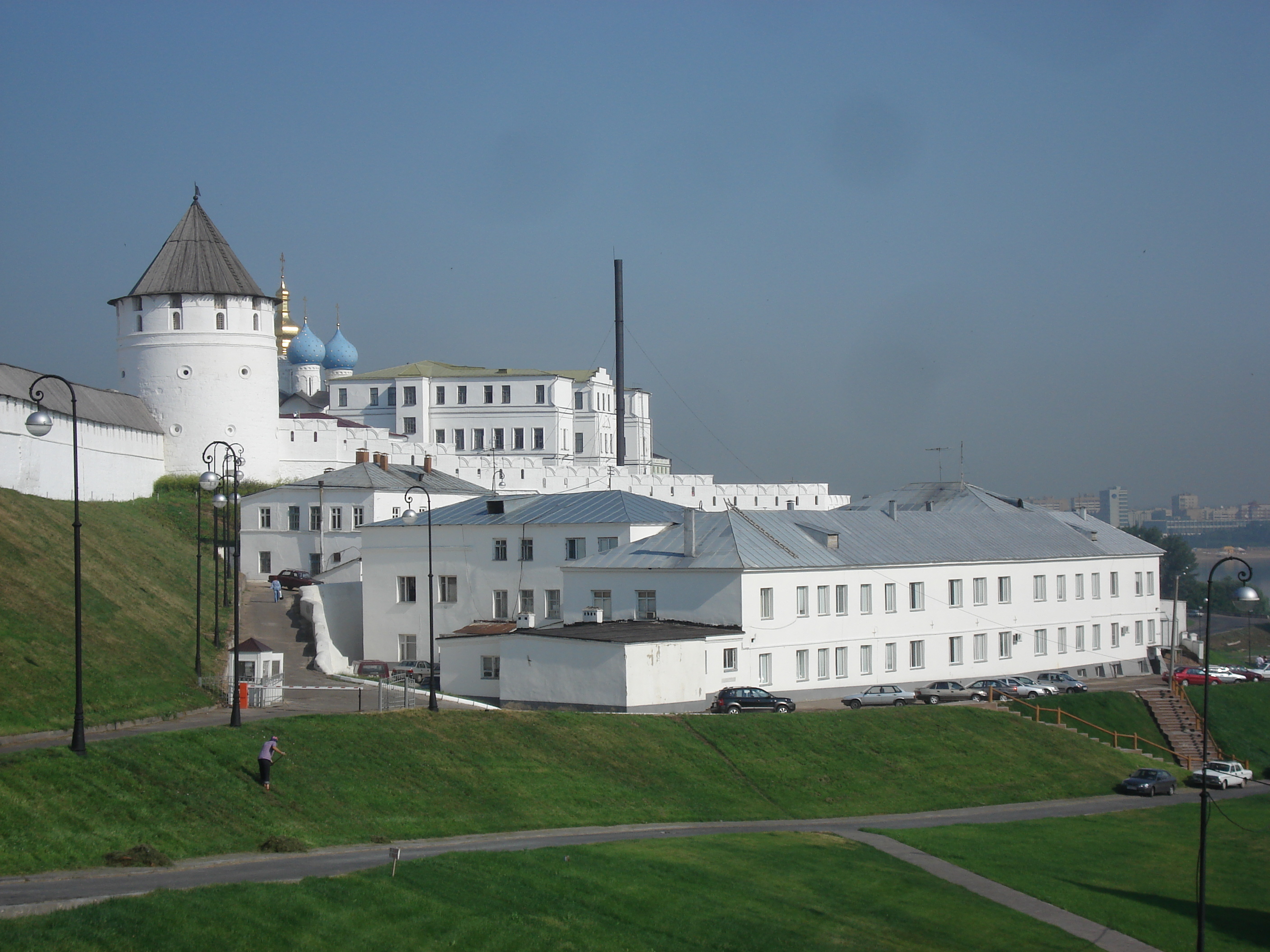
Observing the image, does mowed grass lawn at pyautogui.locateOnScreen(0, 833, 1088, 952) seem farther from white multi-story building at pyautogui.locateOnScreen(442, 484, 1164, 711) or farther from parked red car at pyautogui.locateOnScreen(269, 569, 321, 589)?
parked red car at pyautogui.locateOnScreen(269, 569, 321, 589)

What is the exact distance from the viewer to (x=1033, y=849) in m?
32.8

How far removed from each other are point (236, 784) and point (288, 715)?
787 centimetres

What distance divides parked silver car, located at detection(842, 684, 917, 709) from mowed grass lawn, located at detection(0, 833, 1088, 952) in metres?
19.1

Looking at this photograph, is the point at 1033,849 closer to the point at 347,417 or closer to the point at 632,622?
the point at 632,622

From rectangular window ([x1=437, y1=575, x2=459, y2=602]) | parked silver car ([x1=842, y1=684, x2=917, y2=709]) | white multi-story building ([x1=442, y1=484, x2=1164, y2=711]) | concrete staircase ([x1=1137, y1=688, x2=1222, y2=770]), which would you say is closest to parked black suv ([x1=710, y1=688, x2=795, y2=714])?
white multi-story building ([x1=442, y1=484, x2=1164, y2=711])

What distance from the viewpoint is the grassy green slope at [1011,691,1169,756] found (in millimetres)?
50406

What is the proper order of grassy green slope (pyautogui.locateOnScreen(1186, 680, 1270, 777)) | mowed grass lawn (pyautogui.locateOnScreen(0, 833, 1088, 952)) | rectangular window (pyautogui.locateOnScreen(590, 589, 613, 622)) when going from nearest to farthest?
mowed grass lawn (pyautogui.locateOnScreen(0, 833, 1088, 952)), rectangular window (pyautogui.locateOnScreen(590, 589, 613, 622)), grassy green slope (pyautogui.locateOnScreen(1186, 680, 1270, 777))

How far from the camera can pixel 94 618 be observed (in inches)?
1677

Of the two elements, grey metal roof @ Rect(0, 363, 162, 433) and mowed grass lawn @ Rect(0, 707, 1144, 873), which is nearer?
mowed grass lawn @ Rect(0, 707, 1144, 873)

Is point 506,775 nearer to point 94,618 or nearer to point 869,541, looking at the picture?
point 94,618

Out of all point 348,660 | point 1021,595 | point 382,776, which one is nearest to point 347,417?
point 348,660

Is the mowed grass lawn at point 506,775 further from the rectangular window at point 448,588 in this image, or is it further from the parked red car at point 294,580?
the parked red car at point 294,580

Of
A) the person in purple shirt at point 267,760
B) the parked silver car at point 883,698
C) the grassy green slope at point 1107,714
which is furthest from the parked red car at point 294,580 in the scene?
the person in purple shirt at point 267,760

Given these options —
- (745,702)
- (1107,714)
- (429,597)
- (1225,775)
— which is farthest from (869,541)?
(429,597)
